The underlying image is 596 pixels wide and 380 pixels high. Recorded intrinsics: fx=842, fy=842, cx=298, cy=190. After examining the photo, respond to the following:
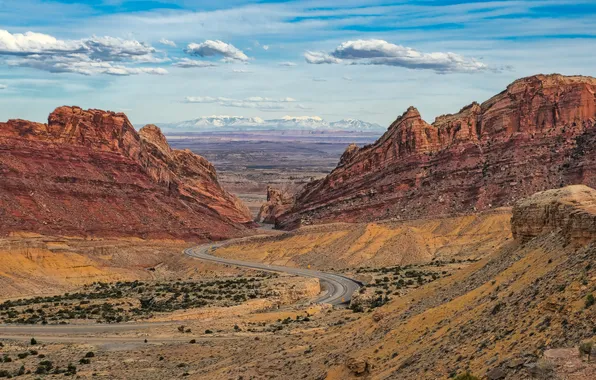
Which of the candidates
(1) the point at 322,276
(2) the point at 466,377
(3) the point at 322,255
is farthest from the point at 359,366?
(3) the point at 322,255

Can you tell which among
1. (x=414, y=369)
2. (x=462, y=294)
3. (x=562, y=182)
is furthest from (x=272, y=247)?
(x=414, y=369)

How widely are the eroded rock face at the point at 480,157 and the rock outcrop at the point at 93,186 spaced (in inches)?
853

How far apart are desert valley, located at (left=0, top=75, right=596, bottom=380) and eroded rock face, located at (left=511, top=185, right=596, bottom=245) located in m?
0.11

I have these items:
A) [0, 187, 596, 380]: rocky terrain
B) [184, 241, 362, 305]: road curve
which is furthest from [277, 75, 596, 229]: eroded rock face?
[0, 187, 596, 380]: rocky terrain

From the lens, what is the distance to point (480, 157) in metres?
110

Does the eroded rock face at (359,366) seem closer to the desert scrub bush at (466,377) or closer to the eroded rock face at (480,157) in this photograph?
the desert scrub bush at (466,377)

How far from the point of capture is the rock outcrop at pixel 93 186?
105188 mm

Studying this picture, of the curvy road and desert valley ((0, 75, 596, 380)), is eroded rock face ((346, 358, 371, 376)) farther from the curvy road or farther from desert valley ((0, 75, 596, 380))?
the curvy road

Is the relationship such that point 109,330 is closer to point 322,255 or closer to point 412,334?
point 412,334

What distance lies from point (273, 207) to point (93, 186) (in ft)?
141

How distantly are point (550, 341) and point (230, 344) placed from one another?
29.2 metres

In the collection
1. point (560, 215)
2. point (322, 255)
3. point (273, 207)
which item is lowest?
point (322, 255)

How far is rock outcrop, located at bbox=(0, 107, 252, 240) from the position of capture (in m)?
105

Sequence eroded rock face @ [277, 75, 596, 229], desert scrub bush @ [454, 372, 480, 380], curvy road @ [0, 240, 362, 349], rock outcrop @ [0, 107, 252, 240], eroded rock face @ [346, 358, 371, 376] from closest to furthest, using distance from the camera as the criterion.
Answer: desert scrub bush @ [454, 372, 480, 380] < eroded rock face @ [346, 358, 371, 376] < curvy road @ [0, 240, 362, 349] < eroded rock face @ [277, 75, 596, 229] < rock outcrop @ [0, 107, 252, 240]
